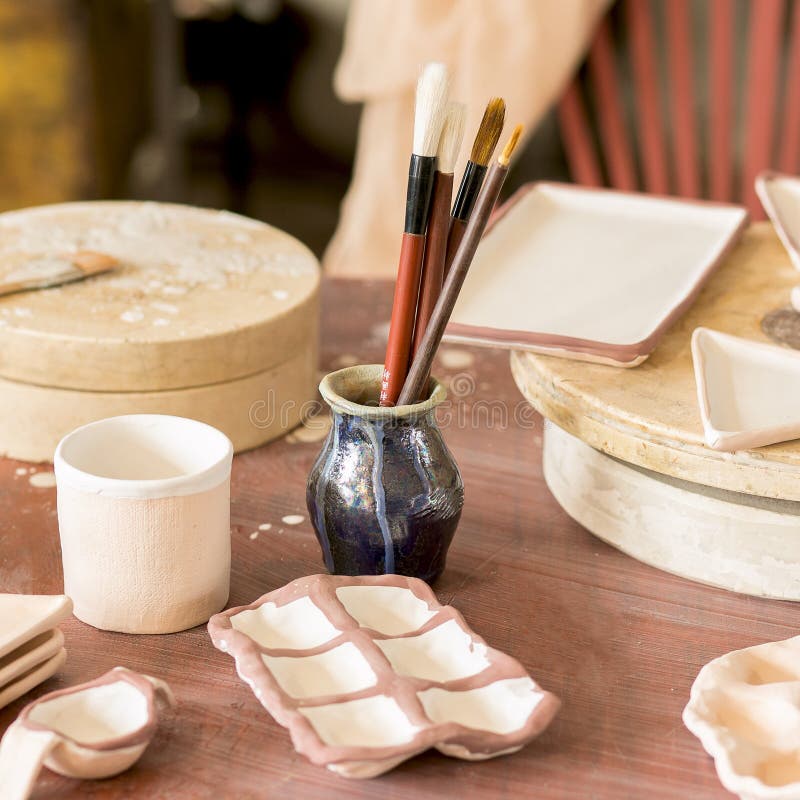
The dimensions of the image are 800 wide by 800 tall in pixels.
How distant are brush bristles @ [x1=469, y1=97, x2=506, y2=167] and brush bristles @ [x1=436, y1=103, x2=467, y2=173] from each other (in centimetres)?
1

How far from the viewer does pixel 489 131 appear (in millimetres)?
600

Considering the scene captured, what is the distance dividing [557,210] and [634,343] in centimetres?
31

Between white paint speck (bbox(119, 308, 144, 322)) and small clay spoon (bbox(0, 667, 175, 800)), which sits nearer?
small clay spoon (bbox(0, 667, 175, 800))

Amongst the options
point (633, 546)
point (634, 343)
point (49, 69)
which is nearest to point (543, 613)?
point (633, 546)

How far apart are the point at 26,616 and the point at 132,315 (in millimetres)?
303

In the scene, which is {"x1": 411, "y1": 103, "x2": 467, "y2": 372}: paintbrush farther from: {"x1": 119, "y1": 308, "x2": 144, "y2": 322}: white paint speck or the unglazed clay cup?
{"x1": 119, "y1": 308, "x2": 144, "y2": 322}: white paint speck

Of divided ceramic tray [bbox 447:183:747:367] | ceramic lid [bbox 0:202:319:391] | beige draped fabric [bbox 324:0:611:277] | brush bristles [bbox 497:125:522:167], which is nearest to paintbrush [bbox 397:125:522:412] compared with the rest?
brush bristles [bbox 497:125:522:167]

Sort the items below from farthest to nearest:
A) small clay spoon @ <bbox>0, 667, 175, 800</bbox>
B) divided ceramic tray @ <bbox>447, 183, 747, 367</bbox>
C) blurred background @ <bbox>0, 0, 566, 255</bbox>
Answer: blurred background @ <bbox>0, 0, 566, 255</bbox>, divided ceramic tray @ <bbox>447, 183, 747, 367</bbox>, small clay spoon @ <bbox>0, 667, 175, 800</bbox>

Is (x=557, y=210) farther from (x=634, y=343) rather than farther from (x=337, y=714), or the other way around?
(x=337, y=714)

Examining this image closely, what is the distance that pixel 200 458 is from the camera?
0.63 metres

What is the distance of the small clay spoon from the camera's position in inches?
18.9

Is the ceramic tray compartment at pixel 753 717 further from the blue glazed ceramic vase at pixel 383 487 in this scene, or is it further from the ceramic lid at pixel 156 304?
the ceramic lid at pixel 156 304

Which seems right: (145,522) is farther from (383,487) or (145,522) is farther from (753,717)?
(753,717)

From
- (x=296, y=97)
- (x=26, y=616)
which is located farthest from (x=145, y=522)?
(x=296, y=97)
